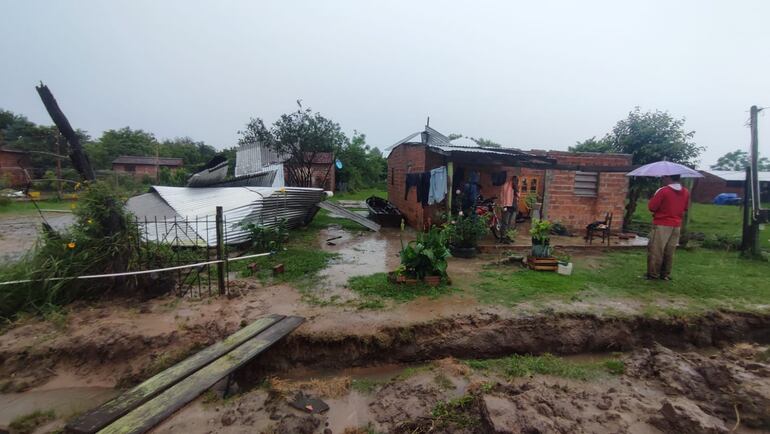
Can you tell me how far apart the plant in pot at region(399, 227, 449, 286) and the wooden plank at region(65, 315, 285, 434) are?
2.21 metres

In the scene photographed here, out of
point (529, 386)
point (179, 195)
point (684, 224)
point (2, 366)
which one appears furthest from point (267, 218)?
point (684, 224)

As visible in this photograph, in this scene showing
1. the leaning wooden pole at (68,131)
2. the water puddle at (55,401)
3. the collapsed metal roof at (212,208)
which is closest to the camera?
the water puddle at (55,401)

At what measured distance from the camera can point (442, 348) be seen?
12.9 ft

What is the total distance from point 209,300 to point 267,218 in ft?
13.8

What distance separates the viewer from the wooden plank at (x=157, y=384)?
246 cm

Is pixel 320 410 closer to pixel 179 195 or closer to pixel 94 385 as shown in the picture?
pixel 94 385

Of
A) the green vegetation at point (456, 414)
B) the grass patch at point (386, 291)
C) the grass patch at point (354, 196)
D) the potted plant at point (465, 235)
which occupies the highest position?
the grass patch at point (354, 196)

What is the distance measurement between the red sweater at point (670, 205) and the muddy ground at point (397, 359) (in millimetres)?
1702

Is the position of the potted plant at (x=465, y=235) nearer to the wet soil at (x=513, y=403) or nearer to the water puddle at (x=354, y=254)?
the water puddle at (x=354, y=254)

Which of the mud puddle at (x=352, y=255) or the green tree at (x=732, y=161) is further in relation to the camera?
the green tree at (x=732, y=161)

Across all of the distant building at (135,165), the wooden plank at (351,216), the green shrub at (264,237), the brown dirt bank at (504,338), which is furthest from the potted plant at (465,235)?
the distant building at (135,165)

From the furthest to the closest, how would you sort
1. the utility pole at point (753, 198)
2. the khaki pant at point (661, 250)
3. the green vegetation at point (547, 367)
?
the utility pole at point (753, 198), the khaki pant at point (661, 250), the green vegetation at point (547, 367)

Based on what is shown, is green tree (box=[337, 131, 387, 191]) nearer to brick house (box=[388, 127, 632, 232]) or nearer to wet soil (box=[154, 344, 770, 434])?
brick house (box=[388, 127, 632, 232])

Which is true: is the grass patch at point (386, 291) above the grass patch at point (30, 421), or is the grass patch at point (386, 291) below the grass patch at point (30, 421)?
above
